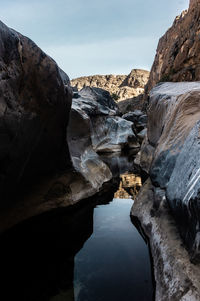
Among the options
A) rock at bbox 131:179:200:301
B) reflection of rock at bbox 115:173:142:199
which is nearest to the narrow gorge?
rock at bbox 131:179:200:301

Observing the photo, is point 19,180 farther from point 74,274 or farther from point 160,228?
point 160,228

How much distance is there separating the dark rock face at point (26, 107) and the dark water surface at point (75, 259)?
3.31ft

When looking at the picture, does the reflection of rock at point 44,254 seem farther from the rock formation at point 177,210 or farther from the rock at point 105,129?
the rock at point 105,129

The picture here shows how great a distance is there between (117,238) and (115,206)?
5.75 ft

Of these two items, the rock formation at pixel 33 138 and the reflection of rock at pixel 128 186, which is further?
the reflection of rock at pixel 128 186

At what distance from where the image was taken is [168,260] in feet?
6.95

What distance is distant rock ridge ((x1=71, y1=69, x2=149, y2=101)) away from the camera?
8009cm

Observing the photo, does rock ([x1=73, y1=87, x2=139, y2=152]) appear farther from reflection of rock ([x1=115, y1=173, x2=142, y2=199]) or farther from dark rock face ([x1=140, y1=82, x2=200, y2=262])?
dark rock face ([x1=140, y1=82, x2=200, y2=262])

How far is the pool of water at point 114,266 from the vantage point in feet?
7.63

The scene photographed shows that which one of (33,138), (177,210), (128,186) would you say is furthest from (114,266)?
(128,186)

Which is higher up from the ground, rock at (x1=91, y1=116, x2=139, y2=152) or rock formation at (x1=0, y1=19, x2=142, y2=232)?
rock formation at (x1=0, y1=19, x2=142, y2=232)

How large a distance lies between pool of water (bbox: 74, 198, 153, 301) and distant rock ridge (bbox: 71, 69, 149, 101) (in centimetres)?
7088

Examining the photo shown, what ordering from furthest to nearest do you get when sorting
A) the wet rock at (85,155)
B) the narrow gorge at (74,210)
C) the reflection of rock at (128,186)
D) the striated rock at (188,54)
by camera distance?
the striated rock at (188,54)
the reflection of rock at (128,186)
the wet rock at (85,155)
the narrow gorge at (74,210)

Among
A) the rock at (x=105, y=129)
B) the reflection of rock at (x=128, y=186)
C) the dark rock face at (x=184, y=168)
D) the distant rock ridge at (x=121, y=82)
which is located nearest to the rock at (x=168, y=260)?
the dark rock face at (x=184, y=168)
